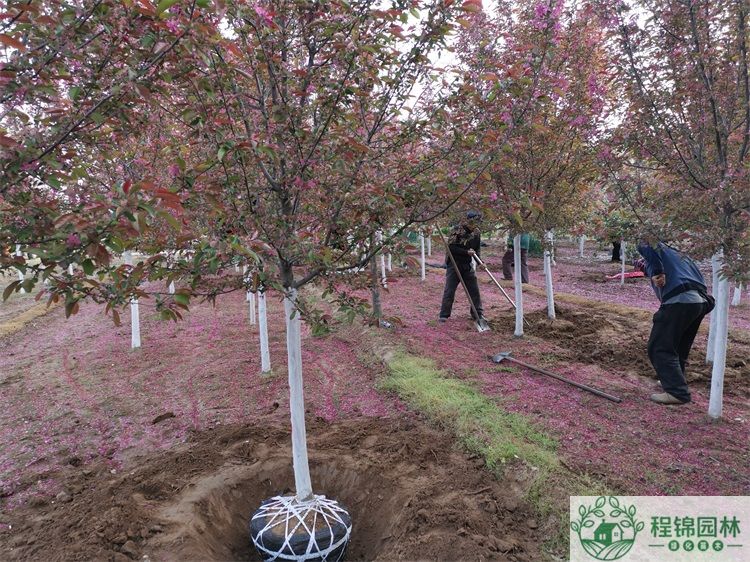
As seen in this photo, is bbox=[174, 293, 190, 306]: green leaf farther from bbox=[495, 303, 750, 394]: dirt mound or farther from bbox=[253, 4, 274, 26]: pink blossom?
bbox=[495, 303, 750, 394]: dirt mound

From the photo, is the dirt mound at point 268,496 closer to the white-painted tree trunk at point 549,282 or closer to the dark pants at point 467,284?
the dark pants at point 467,284

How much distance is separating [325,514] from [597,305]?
26.3 feet

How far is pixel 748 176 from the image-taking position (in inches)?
147

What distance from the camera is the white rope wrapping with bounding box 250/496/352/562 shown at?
10.4ft

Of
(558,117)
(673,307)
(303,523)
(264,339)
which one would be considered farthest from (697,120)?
(264,339)

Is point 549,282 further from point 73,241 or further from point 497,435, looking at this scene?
point 73,241

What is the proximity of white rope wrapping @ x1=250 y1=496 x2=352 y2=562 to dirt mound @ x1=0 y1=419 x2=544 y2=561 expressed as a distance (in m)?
0.30

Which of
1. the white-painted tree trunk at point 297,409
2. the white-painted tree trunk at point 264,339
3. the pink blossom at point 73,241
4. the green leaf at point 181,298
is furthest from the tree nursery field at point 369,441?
the pink blossom at point 73,241

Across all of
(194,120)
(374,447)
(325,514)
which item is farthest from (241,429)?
(194,120)

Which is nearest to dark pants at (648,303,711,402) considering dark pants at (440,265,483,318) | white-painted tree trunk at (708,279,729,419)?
white-painted tree trunk at (708,279,729,419)

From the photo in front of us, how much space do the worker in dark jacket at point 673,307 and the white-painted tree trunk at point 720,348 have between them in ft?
1.36

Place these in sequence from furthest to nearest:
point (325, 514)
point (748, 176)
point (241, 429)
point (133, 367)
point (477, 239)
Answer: point (477, 239)
point (133, 367)
point (241, 429)
point (748, 176)
point (325, 514)

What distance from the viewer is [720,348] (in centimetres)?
436

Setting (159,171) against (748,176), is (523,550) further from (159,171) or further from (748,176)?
(159,171)
